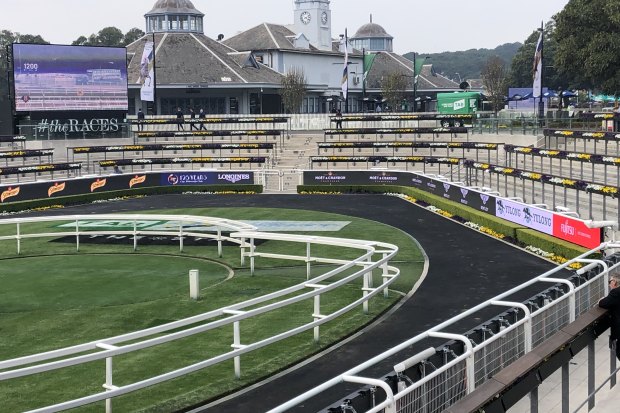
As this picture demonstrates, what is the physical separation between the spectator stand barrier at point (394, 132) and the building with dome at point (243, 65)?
14745 millimetres

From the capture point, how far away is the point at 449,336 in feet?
28.1

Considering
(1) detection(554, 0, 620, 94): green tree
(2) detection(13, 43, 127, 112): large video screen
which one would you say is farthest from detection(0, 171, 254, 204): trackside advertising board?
(1) detection(554, 0, 620, 94): green tree

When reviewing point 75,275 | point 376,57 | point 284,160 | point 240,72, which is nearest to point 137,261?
point 75,275

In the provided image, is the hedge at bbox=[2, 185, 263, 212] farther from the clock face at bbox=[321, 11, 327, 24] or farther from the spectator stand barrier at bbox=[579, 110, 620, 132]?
the clock face at bbox=[321, 11, 327, 24]

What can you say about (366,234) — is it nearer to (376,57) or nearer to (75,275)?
(75,275)

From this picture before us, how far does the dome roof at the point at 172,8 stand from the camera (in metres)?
101

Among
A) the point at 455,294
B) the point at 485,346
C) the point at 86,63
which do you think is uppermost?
the point at 86,63

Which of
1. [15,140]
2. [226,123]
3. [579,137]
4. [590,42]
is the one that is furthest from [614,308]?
[226,123]

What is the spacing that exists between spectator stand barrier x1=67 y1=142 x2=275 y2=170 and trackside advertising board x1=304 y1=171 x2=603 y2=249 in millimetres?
9024

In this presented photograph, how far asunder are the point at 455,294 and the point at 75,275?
34.9ft

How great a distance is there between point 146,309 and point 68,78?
152ft

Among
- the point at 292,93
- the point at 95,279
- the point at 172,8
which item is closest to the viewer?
the point at 95,279

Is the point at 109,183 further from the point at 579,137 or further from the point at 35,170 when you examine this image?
the point at 579,137

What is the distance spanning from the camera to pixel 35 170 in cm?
4819
